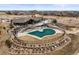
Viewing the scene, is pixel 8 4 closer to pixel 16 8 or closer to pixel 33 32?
pixel 16 8

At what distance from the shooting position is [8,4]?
4.48 feet

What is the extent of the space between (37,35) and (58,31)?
0.14 meters

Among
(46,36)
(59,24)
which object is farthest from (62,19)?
(46,36)

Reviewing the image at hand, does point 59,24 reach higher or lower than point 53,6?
lower

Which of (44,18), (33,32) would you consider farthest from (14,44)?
(44,18)

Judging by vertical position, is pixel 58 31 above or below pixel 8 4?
below

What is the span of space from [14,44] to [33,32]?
0.47 ft

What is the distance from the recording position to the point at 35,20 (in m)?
1.36

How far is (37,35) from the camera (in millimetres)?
1322
